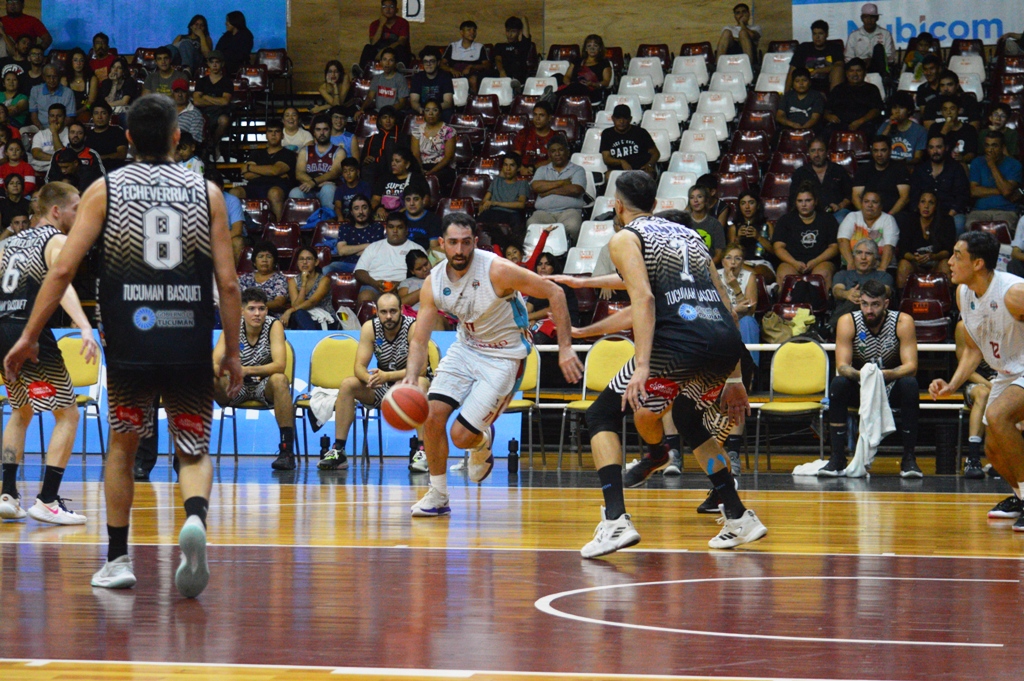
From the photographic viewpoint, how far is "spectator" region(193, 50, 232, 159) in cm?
1703

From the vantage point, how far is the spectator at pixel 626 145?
1446cm

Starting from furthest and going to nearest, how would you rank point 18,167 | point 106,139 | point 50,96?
point 50,96 < point 106,139 < point 18,167

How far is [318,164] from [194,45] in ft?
12.0

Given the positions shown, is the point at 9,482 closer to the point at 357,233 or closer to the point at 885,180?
the point at 357,233

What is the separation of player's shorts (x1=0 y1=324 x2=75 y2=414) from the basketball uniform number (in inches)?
112

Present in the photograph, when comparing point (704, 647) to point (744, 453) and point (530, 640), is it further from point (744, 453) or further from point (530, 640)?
point (744, 453)

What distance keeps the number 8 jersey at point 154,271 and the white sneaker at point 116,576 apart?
78 centimetres

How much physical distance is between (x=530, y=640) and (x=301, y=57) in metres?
16.4

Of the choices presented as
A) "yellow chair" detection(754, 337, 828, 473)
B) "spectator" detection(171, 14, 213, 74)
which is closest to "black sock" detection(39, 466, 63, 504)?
"yellow chair" detection(754, 337, 828, 473)

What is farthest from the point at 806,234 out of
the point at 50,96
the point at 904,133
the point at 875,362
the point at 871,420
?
the point at 50,96

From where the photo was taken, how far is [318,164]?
15.9 m

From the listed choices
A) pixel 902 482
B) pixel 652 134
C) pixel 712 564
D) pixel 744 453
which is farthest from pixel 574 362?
pixel 652 134

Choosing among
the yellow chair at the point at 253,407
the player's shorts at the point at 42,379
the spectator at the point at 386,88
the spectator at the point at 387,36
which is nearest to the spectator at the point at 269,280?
the yellow chair at the point at 253,407

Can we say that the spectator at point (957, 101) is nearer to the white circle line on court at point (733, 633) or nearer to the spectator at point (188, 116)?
the spectator at point (188, 116)
